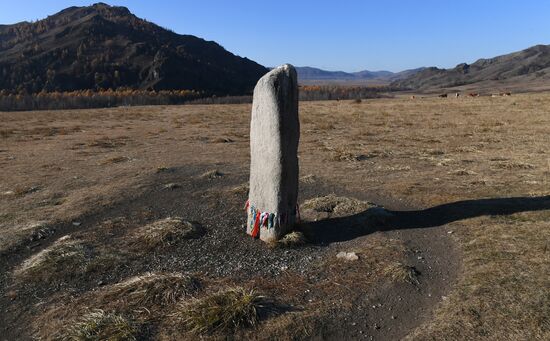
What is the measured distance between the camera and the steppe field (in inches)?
304

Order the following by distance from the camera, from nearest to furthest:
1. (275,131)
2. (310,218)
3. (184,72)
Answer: (275,131) < (310,218) < (184,72)

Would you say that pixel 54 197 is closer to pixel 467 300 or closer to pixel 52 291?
pixel 52 291

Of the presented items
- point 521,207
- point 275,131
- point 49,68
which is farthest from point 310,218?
point 49,68

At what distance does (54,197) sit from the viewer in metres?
16.1

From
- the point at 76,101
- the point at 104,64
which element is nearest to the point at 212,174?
the point at 76,101

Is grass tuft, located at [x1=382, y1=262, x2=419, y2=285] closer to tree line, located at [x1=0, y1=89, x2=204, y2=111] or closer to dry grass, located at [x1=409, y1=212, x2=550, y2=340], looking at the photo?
dry grass, located at [x1=409, y1=212, x2=550, y2=340]

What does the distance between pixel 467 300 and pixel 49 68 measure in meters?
155

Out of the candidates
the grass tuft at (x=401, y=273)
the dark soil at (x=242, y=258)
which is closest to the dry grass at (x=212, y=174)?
the dark soil at (x=242, y=258)

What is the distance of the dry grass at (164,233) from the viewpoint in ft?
36.6

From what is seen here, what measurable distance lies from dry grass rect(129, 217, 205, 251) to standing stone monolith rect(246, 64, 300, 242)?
5.17 feet

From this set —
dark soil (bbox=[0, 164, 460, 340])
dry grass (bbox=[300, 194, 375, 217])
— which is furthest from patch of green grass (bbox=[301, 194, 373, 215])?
dark soil (bbox=[0, 164, 460, 340])

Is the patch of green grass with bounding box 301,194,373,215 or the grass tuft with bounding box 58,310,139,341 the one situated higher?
the patch of green grass with bounding box 301,194,373,215

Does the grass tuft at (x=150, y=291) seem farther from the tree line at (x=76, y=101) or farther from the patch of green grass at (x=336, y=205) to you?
the tree line at (x=76, y=101)

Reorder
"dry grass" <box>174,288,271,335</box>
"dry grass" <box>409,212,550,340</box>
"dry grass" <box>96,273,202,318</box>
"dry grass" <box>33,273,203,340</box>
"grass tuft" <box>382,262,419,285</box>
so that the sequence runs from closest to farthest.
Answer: "dry grass" <box>409,212,550,340</box> < "dry grass" <box>174,288,271,335</box> < "dry grass" <box>33,273,203,340</box> < "dry grass" <box>96,273,202,318</box> < "grass tuft" <box>382,262,419,285</box>
